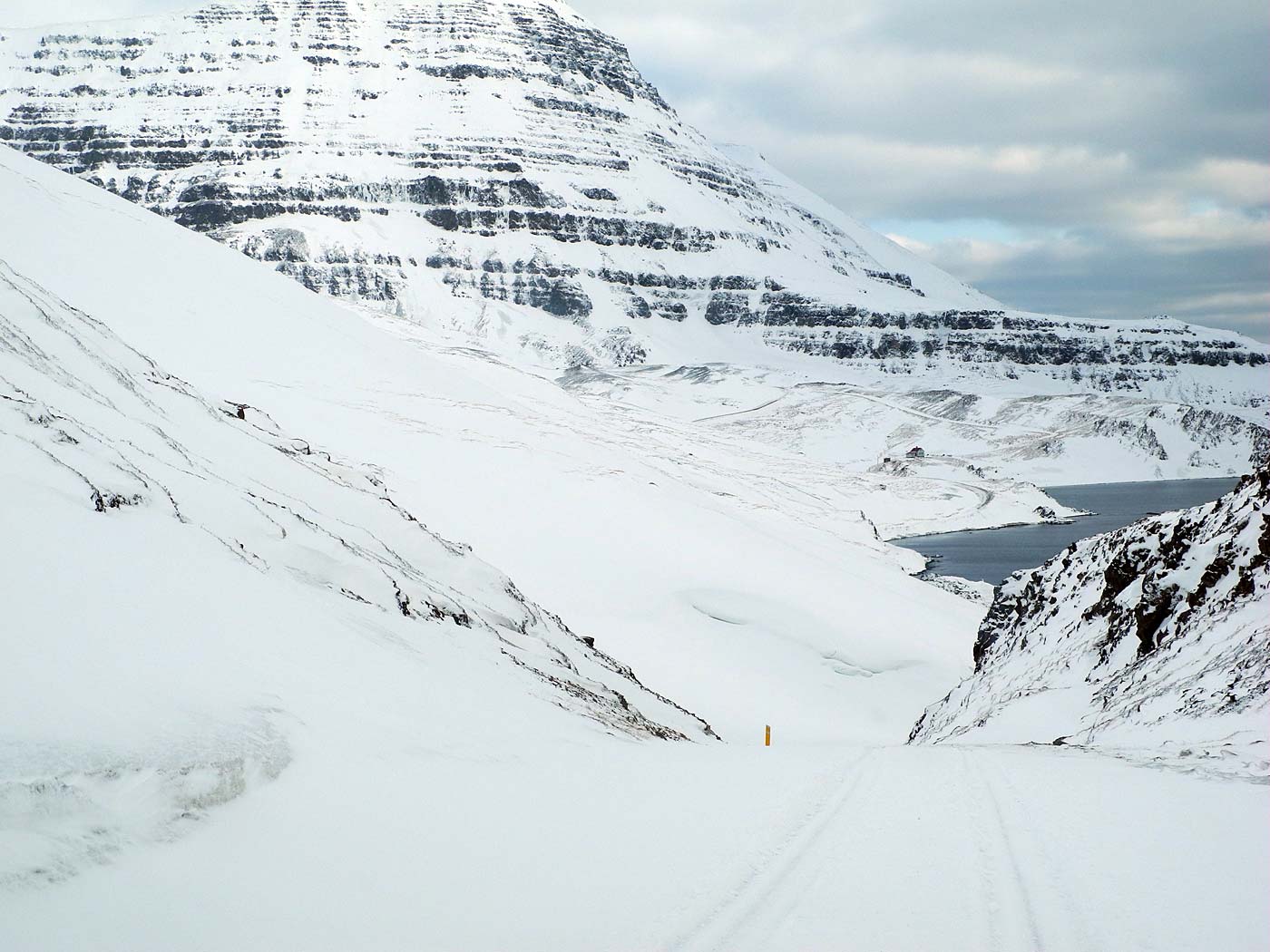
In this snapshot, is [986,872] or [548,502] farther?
[548,502]

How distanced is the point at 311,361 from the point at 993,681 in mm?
38564

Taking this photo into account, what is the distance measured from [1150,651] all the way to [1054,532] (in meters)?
96.9

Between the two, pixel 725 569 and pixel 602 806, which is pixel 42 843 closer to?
pixel 602 806

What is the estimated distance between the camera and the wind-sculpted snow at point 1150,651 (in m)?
13.0

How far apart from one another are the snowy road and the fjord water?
56.7m

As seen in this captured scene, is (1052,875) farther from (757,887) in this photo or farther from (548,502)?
(548,502)

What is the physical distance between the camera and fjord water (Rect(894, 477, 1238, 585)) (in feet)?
278

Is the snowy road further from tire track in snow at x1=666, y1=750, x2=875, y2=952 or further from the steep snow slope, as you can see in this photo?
the steep snow slope

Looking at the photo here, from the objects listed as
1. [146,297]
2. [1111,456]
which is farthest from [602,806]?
[1111,456]

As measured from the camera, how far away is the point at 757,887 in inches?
311

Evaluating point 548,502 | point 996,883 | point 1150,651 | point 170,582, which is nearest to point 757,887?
point 996,883

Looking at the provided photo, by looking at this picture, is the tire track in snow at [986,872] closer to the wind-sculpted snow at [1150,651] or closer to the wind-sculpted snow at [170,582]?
the wind-sculpted snow at [1150,651]

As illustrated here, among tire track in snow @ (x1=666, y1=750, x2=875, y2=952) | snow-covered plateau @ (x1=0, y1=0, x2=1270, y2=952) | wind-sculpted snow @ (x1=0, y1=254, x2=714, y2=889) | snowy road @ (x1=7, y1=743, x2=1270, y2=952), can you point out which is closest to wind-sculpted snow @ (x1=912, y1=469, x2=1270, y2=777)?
snow-covered plateau @ (x1=0, y1=0, x2=1270, y2=952)

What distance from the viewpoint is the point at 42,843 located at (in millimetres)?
6211
